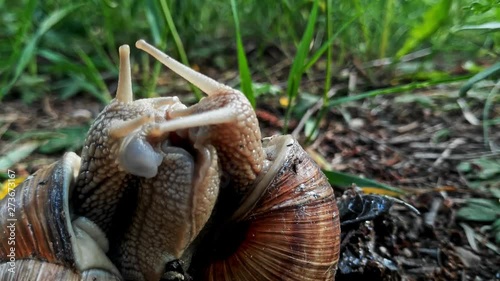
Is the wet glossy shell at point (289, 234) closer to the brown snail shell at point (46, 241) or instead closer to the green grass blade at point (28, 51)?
the brown snail shell at point (46, 241)

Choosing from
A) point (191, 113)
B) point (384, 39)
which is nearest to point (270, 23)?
point (384, 39)

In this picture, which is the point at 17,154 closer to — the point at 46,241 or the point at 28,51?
the point at 28,51

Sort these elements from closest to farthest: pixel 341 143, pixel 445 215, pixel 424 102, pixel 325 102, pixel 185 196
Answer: pixel 185 196, pixel 445 215, pixel 325 102, pixel 341 143, pixel 424 102

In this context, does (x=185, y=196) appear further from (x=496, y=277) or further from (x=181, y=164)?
(x=496, y=277)

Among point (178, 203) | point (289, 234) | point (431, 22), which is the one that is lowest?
point (289, 234)

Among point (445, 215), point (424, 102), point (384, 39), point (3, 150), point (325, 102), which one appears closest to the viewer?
point (445, 215)

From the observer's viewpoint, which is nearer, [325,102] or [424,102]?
[325,102]

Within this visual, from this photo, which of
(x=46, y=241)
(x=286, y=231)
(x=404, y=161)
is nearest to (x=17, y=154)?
(x=46, y=241)

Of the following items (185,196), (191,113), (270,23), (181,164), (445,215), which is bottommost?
(445,215)
